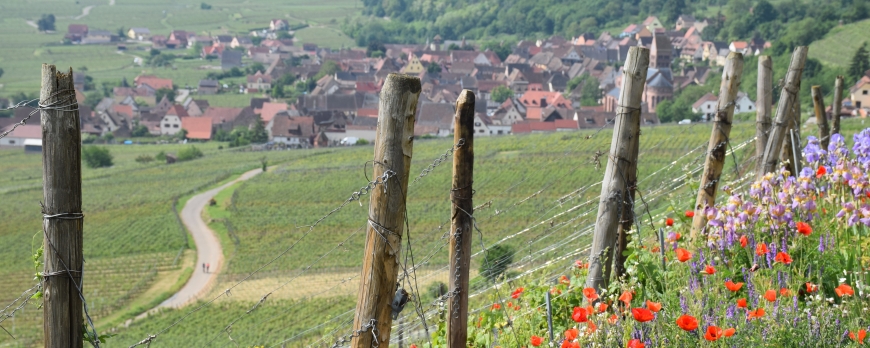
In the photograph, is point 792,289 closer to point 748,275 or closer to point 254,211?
point 748,275

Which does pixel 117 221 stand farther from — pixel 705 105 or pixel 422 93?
pixel 422 93

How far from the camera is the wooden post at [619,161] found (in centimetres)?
356

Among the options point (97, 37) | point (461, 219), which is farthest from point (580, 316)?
point (97, 37)

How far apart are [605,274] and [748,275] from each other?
551 mm

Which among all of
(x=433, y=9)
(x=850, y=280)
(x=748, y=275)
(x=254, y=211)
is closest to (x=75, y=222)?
(x=748, y=275)

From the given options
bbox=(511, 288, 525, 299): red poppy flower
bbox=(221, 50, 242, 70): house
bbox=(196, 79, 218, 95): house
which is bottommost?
bbox=(196, 79, 218, 95): house

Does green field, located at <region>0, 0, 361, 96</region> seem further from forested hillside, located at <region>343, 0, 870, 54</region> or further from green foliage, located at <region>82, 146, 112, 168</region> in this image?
green foliage, located at <region>82, 146, 112, 168</region>

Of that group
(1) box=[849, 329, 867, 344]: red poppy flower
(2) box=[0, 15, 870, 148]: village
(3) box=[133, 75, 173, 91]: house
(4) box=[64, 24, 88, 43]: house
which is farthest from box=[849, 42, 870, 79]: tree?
(4) box=[64, 24, 88, 43]: house

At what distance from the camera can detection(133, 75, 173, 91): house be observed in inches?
3056

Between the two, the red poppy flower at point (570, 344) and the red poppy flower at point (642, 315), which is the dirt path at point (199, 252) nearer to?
the red poppy flower at point (570, 344)

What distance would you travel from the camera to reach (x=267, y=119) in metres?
63.4

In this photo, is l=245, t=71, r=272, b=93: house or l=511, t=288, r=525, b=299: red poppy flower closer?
l=511, t=288, r=525, b=299: red poppy flower

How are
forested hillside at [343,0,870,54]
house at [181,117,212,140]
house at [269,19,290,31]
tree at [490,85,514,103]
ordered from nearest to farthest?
house at [181,117,212,140] → tree at [490,85,514,103] → forested hillside at [343,0,870,54] → house at [269,19,290,31]

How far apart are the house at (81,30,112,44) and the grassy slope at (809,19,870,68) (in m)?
79.2
